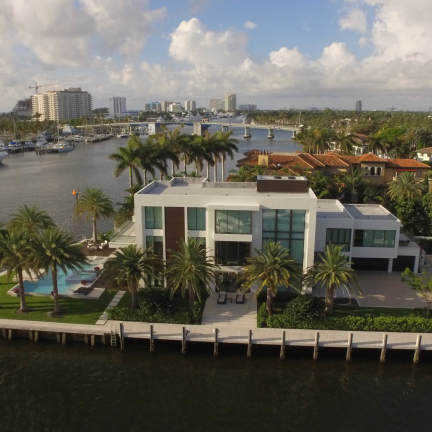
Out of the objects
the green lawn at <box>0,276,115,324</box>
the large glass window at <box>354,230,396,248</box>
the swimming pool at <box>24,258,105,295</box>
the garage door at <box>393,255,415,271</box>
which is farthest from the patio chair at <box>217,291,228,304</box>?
the garage door at <box>393,255,415,271</box>

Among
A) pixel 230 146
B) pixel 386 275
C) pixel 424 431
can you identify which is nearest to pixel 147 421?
pixel 424 431

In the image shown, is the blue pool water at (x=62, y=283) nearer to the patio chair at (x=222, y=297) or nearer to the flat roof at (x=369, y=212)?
the patio chair at (x=222, y=297)

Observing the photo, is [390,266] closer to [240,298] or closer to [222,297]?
[240,298]

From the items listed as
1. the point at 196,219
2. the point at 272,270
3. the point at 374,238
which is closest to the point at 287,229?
the point at 272,270

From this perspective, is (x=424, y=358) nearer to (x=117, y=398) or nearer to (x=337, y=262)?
(x=337, y=262)

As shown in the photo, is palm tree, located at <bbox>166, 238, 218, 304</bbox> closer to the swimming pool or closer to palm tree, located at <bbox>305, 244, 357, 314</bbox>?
palm tree, located at <bbox>305, 244, 357, 314</bbox>

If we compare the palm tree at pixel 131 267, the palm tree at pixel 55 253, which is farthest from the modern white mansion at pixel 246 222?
the palm tree at pixel 55 253
